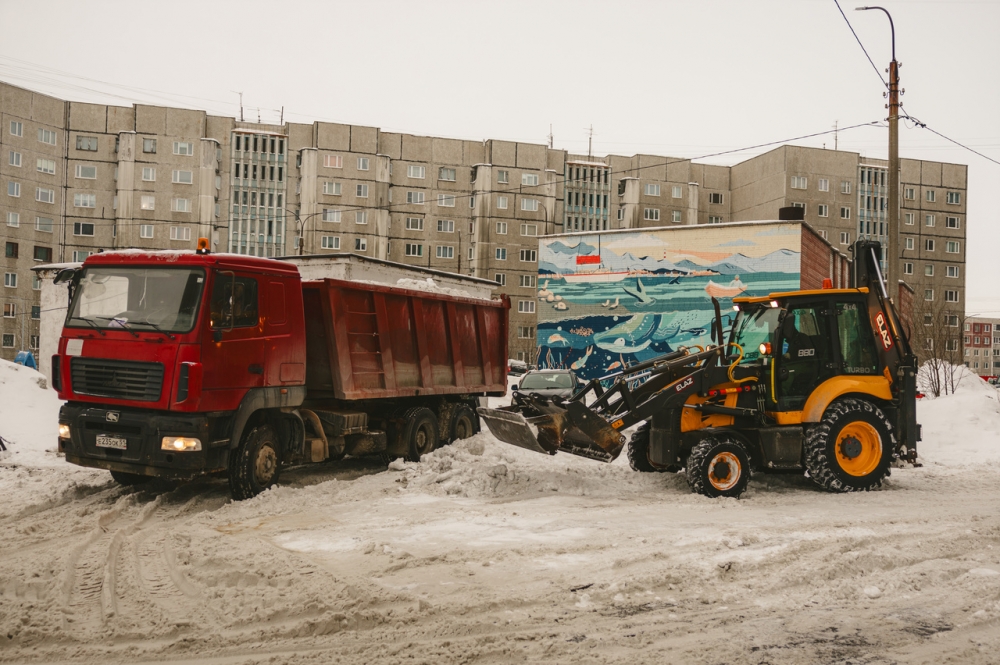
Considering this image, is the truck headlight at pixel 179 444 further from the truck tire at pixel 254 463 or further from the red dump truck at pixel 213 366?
the truck tire at pixel 254 463

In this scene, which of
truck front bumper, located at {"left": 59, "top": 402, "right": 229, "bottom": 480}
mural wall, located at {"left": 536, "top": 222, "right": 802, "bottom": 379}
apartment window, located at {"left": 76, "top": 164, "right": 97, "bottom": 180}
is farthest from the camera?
apartment window, located at {"left": 76, "top": 164, "right": 97, "bottom": 180}

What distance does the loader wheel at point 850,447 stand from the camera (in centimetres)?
1045

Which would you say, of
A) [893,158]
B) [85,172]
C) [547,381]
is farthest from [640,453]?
[85,172]

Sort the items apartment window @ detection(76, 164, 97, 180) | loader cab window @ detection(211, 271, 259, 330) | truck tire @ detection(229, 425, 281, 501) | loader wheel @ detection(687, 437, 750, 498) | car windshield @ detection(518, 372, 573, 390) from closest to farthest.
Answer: loader cab window @ detection(211, 271, 259, 330), truck tire @ detection(229, 425, 281, 501), loader wheel @ detection(687, 437, 750, 498), car windshield @ detection(518, 372, 573, 390), apartment window @ detection(76, 164, 97, 180)

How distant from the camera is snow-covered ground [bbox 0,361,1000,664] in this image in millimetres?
4898

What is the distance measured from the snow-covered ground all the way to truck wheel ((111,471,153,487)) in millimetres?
203

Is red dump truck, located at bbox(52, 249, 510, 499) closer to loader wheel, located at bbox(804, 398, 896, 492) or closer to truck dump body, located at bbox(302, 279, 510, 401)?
truck dump body, located at bbox(302, 279, 510, 401)

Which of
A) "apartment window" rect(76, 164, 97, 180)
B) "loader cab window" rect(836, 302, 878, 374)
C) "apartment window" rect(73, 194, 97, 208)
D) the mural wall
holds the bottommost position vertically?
"loader cab window" rect(836, 302, 878, 374)

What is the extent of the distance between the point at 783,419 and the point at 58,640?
329 inches

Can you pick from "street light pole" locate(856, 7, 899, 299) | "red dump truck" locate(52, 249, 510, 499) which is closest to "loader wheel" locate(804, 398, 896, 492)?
"red dump truck" locate(52, 249, 510, 499)

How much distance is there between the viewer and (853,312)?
10.9m

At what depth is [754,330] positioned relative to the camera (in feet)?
36.3

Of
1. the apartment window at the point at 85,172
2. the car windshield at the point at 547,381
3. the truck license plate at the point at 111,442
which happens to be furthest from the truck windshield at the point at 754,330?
the apartment window at the point at 85,172

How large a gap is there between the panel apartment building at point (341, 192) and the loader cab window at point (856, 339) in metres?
62.1
